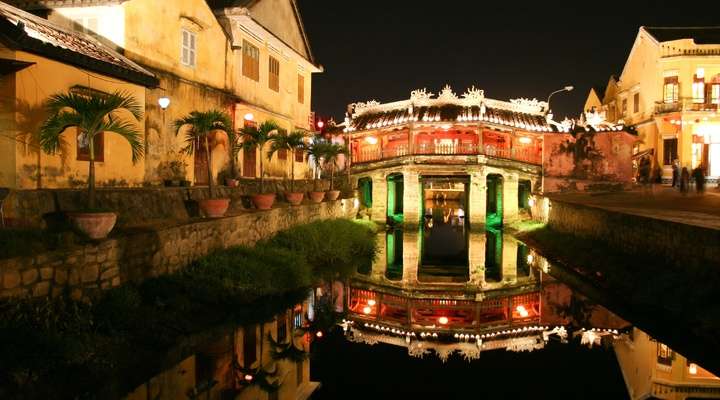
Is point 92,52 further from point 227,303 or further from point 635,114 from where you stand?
point 635,114

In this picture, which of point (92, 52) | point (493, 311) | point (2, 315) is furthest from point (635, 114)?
point (2, 315)

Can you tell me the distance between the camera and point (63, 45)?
1130 cm

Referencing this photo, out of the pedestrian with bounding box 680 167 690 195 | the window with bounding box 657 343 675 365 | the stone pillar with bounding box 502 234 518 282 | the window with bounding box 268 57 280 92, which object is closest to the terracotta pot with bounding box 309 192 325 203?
the window with bounding box 268 57 280 92

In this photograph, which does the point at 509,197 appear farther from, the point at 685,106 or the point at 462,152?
the point at 685,106

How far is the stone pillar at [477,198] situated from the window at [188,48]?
56.0ft

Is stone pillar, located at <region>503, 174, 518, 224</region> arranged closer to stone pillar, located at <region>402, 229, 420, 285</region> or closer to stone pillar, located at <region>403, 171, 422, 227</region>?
stone pillar, located at <region>403, 171, 422, 227</region>

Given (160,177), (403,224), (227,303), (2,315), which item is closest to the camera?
(2,315)

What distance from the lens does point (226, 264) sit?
11.9 m

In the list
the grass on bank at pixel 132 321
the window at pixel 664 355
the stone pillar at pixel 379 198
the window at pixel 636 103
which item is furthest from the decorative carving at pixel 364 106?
the window at pixel 664 355

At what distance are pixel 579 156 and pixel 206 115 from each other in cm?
2599

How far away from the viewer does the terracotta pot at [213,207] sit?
42.2 ft

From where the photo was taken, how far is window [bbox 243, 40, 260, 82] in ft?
68.7

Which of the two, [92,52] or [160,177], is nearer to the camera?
[92,52]

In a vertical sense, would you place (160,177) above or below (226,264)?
above
